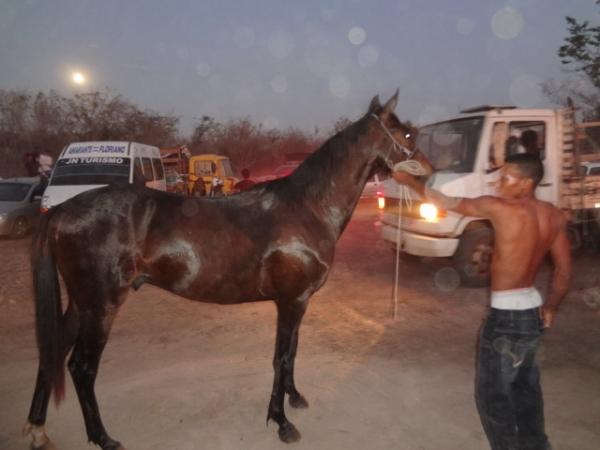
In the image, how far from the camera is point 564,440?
2.96 m

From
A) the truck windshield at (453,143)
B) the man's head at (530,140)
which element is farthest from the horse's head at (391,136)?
the man's head at (530,140)

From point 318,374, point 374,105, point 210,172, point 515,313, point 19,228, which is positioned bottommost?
point 19,228

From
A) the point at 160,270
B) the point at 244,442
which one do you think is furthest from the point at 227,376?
the point at 160,270

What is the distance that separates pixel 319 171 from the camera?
3.47 meters

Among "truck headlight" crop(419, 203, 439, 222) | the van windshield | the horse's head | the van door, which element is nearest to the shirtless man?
the horse's head

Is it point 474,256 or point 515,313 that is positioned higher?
point 515,313

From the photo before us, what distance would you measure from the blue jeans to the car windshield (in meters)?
13.0

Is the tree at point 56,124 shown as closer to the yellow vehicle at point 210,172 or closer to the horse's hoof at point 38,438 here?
the yellow vehicle at point 210,172

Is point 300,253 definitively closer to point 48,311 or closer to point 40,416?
point 48,311

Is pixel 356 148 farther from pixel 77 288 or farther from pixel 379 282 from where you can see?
pixel 379 282

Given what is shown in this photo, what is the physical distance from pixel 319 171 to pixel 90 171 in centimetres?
874

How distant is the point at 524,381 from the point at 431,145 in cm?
519

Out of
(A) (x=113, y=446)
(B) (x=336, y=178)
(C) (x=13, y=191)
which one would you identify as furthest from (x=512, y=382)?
(C) (x=13, y=191)

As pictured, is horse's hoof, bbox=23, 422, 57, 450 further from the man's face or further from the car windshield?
the car windshield
